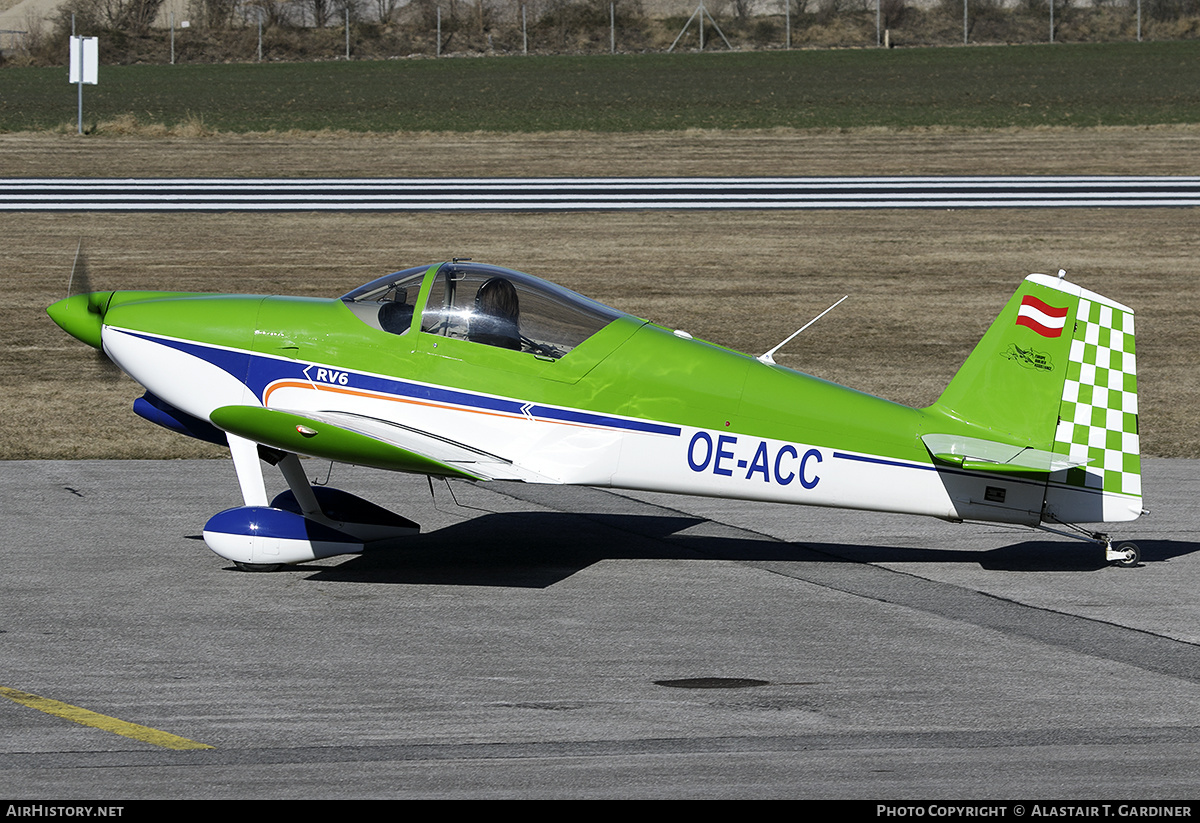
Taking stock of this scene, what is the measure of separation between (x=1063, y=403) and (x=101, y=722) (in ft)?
19.6

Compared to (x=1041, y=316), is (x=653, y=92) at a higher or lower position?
higher

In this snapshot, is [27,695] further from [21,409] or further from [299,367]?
[21,409]

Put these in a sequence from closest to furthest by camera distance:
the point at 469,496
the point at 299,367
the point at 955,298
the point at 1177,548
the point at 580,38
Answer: the point at 299,367 → the point at 1177,548 → the point at 469,496 → the point at 955,298 → the point at 580,38

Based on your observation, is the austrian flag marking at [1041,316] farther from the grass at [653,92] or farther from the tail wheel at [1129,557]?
the grass at [653,92]

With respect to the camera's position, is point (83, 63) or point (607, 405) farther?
point (83, 63)

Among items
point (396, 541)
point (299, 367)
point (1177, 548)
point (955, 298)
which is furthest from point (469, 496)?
point (955, 298)

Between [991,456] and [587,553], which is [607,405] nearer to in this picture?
[587,553]

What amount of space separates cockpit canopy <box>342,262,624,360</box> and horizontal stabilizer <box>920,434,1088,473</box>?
2347 millimetres

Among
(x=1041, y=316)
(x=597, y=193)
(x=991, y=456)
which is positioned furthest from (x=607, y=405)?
(x=597, y=193)

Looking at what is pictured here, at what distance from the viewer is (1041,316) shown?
9047mm

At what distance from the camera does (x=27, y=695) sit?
22.8 ft

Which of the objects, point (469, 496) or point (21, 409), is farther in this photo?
point (21, 409)

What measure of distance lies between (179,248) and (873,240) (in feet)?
40.4

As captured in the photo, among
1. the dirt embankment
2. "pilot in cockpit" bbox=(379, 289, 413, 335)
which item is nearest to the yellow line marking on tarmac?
"pilot in cockpit" bbox=(379, 289, 413, 335)
